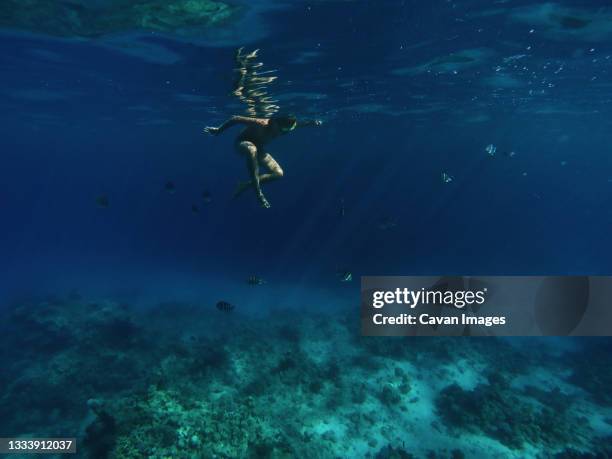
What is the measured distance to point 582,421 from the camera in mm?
13547

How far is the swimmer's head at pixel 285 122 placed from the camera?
811 cm

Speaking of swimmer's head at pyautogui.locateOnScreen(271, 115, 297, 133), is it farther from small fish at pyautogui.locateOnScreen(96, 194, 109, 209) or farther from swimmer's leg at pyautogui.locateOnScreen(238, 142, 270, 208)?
small fish at pyautogui.locateOnScreen(96, 194, 109, 209)

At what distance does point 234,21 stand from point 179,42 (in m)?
3.27

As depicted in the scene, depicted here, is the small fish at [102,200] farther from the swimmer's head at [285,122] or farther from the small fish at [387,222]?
the small fish at [387,222]

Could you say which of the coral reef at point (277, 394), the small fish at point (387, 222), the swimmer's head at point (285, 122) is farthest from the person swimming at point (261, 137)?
the small fish at point (387, 222)

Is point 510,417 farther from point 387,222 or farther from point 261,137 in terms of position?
point 261,137

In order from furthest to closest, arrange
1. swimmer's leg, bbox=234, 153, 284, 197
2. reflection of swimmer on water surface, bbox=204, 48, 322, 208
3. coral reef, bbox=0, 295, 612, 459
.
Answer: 1. coral reef, bbox=0, 295, 612, 459
2. swimmer's leg, bbox=234, 153, 284, 197
3. reflection of swimmer on water surface, bbox=204, 48, 322, 208

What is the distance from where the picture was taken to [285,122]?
8.30 metres

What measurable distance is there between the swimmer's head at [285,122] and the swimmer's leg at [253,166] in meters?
0.77

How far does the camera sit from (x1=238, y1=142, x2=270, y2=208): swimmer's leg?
7352 mm

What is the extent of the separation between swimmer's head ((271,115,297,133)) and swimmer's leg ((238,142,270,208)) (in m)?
0.77

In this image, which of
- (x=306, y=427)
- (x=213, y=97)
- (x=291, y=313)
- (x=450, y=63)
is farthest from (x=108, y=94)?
(x=306, y=427)

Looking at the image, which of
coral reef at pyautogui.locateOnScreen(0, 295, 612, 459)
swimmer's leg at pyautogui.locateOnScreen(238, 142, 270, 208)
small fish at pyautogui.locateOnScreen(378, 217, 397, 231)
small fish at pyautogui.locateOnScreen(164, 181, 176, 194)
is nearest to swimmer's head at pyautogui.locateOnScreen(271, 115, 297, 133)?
swimmer's leg at pyautogui.locateOnScreen(238, 142, 270, 208)

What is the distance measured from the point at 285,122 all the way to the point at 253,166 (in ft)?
4.74
